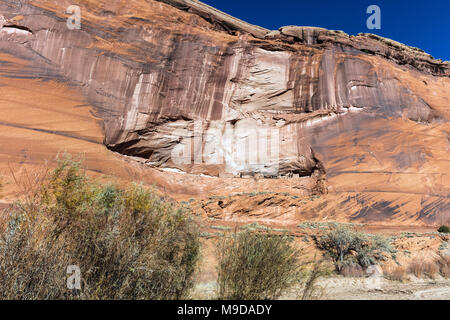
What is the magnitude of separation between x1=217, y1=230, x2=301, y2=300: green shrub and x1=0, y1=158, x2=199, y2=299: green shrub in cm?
92

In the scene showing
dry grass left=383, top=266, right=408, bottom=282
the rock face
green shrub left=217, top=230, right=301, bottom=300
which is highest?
the rock face

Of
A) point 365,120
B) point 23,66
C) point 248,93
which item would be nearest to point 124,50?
point 23,66

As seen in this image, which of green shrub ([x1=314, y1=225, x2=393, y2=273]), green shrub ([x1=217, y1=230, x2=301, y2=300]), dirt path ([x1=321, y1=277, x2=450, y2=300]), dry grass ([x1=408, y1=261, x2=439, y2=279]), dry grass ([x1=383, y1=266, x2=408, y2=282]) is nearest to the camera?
green shrub ([x1=217, y1=230, x2=301, y2=300])

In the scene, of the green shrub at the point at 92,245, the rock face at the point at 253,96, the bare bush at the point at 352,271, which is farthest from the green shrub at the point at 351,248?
the green shrub at the point at 92,245

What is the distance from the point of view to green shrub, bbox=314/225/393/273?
31.9ft

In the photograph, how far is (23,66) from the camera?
578 inches

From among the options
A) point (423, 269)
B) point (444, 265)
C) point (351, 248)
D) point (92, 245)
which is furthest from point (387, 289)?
point (92, 245)

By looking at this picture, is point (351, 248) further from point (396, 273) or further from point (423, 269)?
point (423, 269)

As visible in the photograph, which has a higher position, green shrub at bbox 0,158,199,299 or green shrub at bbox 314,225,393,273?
green shrub at bbox 0,158,199,299

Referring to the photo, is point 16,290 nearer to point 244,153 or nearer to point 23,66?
point 23,66

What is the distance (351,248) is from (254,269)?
813 cm

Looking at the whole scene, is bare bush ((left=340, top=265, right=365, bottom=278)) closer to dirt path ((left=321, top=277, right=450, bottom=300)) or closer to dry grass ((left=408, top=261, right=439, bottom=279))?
dirt path ((left=321, top=277, right=450, bottom=300))

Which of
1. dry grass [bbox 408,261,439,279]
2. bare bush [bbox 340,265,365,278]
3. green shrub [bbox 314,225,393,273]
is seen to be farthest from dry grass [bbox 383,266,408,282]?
bare bush [bbox 340,265,365,278]

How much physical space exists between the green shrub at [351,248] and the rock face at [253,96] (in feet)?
19.5
